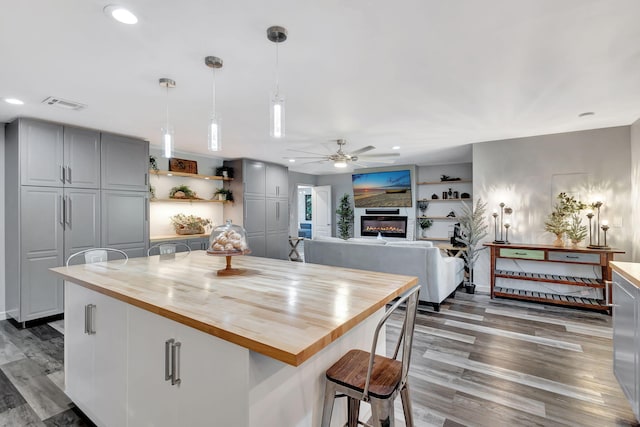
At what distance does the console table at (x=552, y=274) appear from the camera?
13.3ft

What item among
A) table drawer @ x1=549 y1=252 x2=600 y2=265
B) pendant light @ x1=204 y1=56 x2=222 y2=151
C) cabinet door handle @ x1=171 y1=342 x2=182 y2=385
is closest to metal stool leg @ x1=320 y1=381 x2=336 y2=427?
cabinet door handle @ x1=171 y1=342 x2=182 y2=385

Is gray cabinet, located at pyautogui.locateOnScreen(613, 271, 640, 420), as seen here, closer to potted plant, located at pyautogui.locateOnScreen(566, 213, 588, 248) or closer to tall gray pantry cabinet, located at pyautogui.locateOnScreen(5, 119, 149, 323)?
potted plant, located at pyautogui.locateOnScreen(566, 213, 588, 248)

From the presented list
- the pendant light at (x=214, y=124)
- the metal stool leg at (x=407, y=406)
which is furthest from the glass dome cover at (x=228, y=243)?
the metal stool leg at (x=407, y=406)

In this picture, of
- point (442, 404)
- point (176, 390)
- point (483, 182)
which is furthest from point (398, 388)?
point (483, 182)

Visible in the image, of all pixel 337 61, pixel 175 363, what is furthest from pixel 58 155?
pixel 175 363

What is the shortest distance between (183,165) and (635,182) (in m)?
6.78

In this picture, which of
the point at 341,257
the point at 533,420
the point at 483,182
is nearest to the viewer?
the point at 533,420

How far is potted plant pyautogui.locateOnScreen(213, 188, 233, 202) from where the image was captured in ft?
20.7

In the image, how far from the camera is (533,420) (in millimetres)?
1980

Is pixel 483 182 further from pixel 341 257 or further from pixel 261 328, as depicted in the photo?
pixel 261 328

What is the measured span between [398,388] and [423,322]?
2.64m

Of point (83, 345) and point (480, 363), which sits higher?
point (83, 345)

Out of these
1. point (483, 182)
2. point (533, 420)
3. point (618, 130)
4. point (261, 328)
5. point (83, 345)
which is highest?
point (618, 130)

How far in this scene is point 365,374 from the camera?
4.42ft
